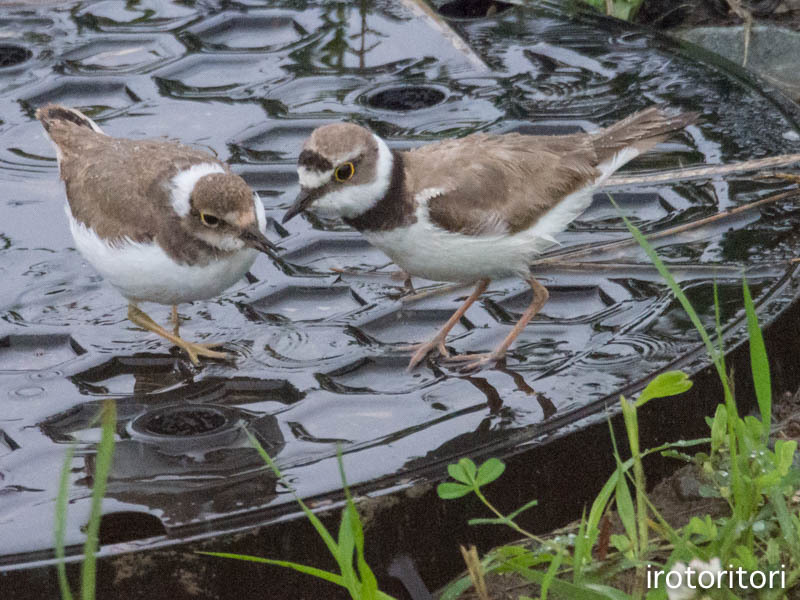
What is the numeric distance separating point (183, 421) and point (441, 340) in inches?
45.0

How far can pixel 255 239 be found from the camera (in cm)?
461

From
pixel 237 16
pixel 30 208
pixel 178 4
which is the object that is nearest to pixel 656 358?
pixel 30 208

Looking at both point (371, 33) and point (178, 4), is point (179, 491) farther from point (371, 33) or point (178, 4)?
point (178, 4)

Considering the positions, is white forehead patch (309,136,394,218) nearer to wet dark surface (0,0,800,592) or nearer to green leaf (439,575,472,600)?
wet dark surface (0,0,800,592)

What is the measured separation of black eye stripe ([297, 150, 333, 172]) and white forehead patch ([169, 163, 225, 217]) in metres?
0.47

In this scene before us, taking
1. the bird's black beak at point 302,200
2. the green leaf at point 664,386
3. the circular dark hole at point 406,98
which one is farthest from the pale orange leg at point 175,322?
the green leaf at point 664,386

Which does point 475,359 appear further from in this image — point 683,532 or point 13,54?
point 13,54

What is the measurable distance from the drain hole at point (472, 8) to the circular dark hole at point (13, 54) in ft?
9.23

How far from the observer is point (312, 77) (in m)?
6.78

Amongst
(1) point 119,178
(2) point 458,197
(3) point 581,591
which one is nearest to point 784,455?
(3) point 581,591

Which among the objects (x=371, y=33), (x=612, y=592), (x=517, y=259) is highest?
(x=371, y=33)

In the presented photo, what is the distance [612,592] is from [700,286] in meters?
1.83

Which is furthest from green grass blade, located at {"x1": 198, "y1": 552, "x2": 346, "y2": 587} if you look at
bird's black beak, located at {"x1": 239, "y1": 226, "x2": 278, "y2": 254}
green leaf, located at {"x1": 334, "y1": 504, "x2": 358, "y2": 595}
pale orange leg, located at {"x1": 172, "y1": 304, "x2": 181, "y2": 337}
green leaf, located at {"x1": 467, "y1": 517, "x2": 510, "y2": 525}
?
pale orange leg, located at {"x1": 172, "y1": 304, "x2": 181, "y2": 337}

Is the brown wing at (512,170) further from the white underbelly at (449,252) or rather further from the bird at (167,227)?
the bird at (167,227)
